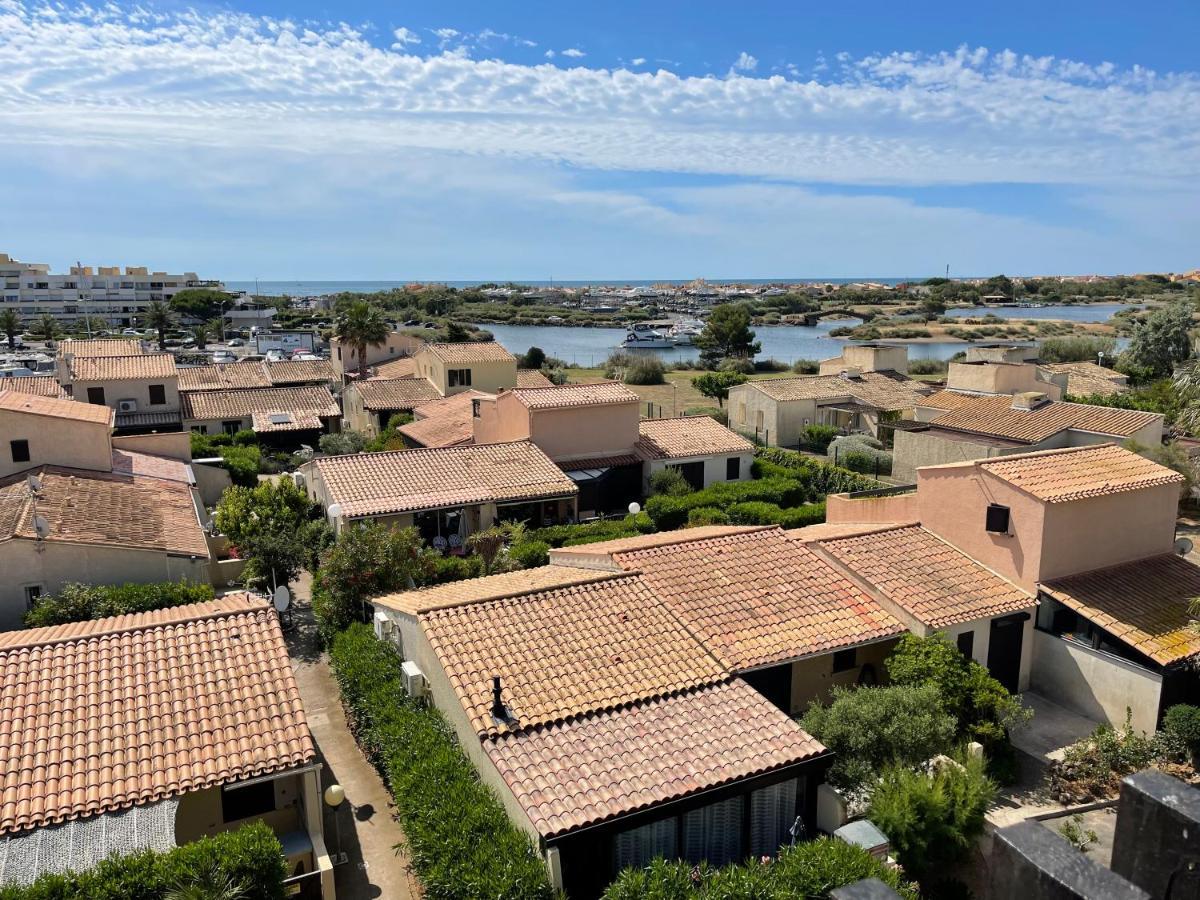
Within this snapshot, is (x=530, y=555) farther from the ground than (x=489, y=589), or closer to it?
closer to it

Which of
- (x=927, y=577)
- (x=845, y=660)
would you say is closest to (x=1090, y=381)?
(x=927, y=577)

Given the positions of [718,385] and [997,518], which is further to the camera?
[718,385]

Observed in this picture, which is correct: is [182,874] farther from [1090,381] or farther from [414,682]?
[1090,381]

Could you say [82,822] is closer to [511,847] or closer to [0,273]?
[511,847]

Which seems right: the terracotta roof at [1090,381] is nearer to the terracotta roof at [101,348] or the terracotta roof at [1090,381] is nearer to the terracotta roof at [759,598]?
the terracotta roof at [759,598]

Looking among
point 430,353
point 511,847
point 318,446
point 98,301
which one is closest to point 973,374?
point 430,353

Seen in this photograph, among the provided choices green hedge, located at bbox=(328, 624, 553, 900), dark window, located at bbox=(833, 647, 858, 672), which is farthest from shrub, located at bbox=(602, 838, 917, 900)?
dark window, located at bbox=(833, 647, 858, 672)
